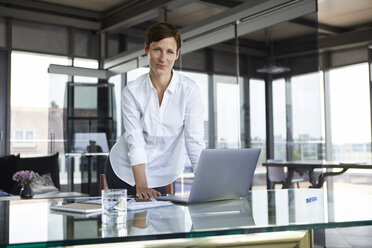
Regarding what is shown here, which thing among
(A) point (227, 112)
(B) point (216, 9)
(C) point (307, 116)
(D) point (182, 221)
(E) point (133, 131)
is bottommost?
(D) point (182, 221)

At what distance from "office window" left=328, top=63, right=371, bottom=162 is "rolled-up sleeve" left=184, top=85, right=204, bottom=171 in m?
7.54

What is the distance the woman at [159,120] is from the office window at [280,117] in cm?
262

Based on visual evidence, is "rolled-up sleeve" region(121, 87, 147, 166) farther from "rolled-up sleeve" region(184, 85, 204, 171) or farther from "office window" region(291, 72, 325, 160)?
"office window" region(291, 72, 325, 160)

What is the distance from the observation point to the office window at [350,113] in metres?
8.88

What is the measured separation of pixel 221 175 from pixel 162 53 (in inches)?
26.6

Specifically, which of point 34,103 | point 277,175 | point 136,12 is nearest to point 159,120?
point 277,175

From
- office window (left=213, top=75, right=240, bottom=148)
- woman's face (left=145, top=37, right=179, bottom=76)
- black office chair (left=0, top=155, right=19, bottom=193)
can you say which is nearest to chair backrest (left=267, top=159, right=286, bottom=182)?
office window (left=213, top=75, right=240, bottom=148)

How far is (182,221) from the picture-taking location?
1.17 metres

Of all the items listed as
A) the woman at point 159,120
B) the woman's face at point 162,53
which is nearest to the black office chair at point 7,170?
the woman at point 159,120

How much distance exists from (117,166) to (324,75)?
7.75 meters

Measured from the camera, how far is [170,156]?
7.37 feet

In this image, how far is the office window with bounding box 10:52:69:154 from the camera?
22.1ft

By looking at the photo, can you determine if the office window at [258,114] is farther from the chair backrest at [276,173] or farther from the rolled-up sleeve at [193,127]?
the rolled-up sleeve at [193,127]

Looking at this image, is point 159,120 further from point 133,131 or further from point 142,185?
point 142,185
